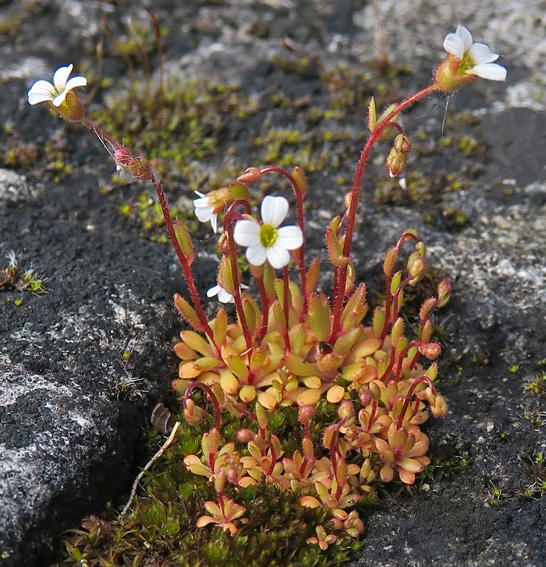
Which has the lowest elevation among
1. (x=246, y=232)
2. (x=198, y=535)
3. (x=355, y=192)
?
(x=198, y=535)

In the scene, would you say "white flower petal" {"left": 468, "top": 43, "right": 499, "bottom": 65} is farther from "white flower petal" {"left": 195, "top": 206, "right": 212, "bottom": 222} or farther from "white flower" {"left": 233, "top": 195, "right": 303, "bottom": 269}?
"white flower petal" {"left": 195, "top": 206, "right": 212, "bottom": 222}

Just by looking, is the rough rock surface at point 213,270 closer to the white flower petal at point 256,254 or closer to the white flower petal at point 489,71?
the white flower petal at point 256,254

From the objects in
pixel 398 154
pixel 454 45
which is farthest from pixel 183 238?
pixel 454 45

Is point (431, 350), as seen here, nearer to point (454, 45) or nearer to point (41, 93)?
point (454, 45)

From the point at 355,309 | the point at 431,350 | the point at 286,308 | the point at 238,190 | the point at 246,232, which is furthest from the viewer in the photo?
the point at 355,309

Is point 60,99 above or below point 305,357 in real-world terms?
above

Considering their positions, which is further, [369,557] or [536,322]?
[536,322]

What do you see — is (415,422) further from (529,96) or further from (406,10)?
(406,10)

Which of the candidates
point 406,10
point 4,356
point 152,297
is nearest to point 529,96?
point 406,10
